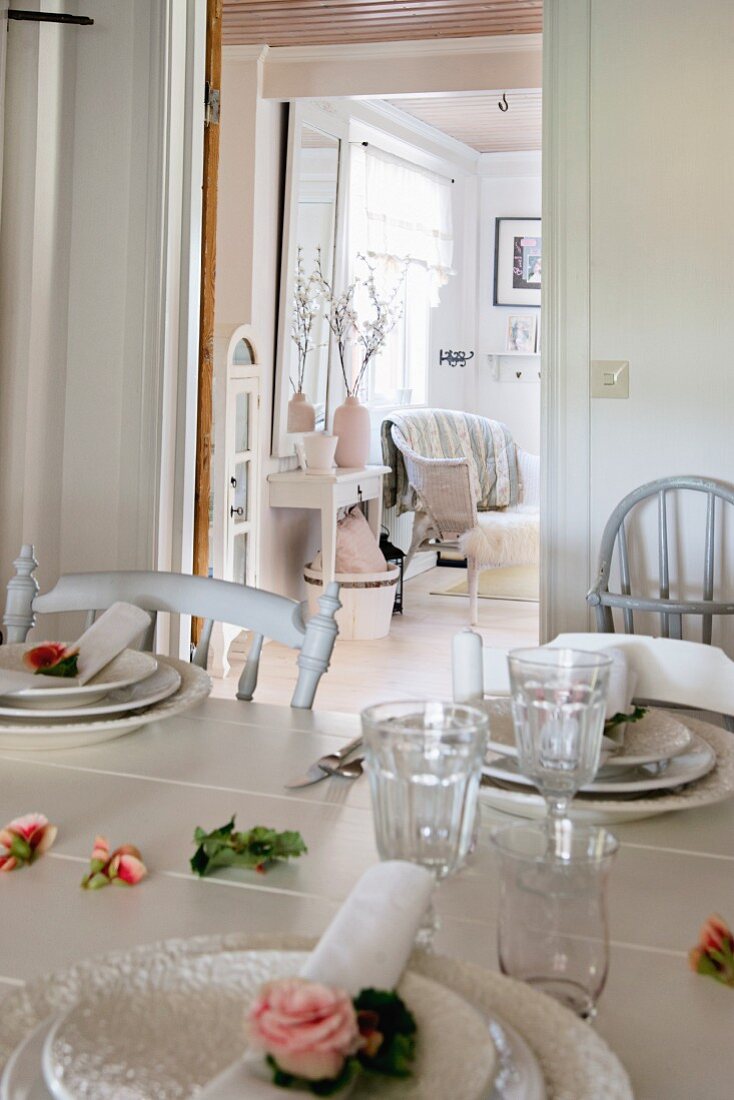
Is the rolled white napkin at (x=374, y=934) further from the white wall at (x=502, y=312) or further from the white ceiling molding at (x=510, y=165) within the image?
the white ceiling molding at (x=510, y=165)

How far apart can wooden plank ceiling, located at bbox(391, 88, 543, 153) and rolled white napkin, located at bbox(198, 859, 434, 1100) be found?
5788 mm

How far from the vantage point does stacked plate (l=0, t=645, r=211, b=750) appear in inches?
51.1

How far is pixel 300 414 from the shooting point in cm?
559

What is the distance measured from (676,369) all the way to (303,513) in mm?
3111

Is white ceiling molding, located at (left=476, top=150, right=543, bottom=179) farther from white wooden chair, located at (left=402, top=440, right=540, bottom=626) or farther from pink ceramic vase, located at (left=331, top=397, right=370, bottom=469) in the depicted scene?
pink ceramic vase, located at (left=331, top=397, right=370, bottom=469)

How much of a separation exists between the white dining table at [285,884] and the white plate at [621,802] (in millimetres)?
18

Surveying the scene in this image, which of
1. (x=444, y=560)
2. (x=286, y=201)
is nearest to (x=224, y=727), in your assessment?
(x=286, y=201)

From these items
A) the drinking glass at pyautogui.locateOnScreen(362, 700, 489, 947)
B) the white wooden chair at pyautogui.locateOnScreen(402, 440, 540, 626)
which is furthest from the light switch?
the white wooden chair at pyautogui.locateOnScreen(402, 440, 540, 626)

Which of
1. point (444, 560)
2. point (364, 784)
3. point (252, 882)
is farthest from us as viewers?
point (444, 560)

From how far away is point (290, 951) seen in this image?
0.68m

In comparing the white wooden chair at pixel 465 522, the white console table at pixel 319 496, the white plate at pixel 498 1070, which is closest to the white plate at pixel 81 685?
the white plate at pixel 498 1070

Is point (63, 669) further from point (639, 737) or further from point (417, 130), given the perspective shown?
point (417, 130)

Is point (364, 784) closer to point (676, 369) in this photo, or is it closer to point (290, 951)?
point (290, 951)

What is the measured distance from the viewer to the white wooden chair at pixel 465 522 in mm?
5977
